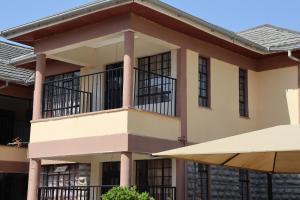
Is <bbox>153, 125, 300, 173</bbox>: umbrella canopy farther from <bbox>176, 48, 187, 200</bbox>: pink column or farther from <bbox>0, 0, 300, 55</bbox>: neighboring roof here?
<bbox>0, 0, 300, 55</bbox>: neighboring roof

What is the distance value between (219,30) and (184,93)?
2.08 meters

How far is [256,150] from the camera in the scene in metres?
7.52

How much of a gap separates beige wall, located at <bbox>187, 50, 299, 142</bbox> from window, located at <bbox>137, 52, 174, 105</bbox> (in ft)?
2.39

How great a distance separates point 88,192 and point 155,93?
3.66m

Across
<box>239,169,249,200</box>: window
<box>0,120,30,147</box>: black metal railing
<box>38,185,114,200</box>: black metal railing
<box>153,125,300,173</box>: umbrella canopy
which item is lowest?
<box>38,185,114,200</box>: black metal railing

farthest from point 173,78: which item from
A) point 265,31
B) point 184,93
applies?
point 265,31

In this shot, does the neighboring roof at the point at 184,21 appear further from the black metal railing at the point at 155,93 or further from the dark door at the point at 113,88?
the dark door at the point at 113,88

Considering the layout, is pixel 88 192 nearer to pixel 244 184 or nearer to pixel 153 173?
pixel 153 173

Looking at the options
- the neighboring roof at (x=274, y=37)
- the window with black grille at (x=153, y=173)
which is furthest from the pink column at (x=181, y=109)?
the neighboring roof at (x=274, y=37)

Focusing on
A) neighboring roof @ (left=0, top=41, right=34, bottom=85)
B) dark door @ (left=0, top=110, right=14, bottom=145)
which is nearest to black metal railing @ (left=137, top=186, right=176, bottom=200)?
neighboring roof @ (left=0, top=41, right=34, bottom=85)

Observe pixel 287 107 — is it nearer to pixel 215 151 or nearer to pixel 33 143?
pixel 33 143

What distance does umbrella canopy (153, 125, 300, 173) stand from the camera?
755 cm

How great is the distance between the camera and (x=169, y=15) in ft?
45.0

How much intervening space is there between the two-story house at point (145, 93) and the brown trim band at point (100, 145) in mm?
27
